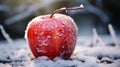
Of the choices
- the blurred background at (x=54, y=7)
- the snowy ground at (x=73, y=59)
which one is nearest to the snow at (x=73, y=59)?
the snowy ground at (x=73, y=59)

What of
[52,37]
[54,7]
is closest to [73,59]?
[52,37]

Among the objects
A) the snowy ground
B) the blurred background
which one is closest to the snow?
the snowy ground

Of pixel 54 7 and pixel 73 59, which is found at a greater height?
pixel 54 7

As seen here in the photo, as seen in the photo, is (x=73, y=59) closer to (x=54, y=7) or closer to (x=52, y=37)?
(x=52, y=37)

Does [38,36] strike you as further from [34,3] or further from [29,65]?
[34,3]

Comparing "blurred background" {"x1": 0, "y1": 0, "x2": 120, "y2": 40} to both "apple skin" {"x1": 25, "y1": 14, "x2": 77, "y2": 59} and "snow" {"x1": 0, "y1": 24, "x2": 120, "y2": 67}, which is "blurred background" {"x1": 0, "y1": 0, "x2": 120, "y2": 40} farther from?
"apple skin" {"x1": 25, "y1": 14, "x2": 77, "y2": 59}

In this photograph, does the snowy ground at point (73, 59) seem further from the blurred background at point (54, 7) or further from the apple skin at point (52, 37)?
the blurred background at point (54, 7)

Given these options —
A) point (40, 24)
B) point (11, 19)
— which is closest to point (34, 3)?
point (11, 19)
